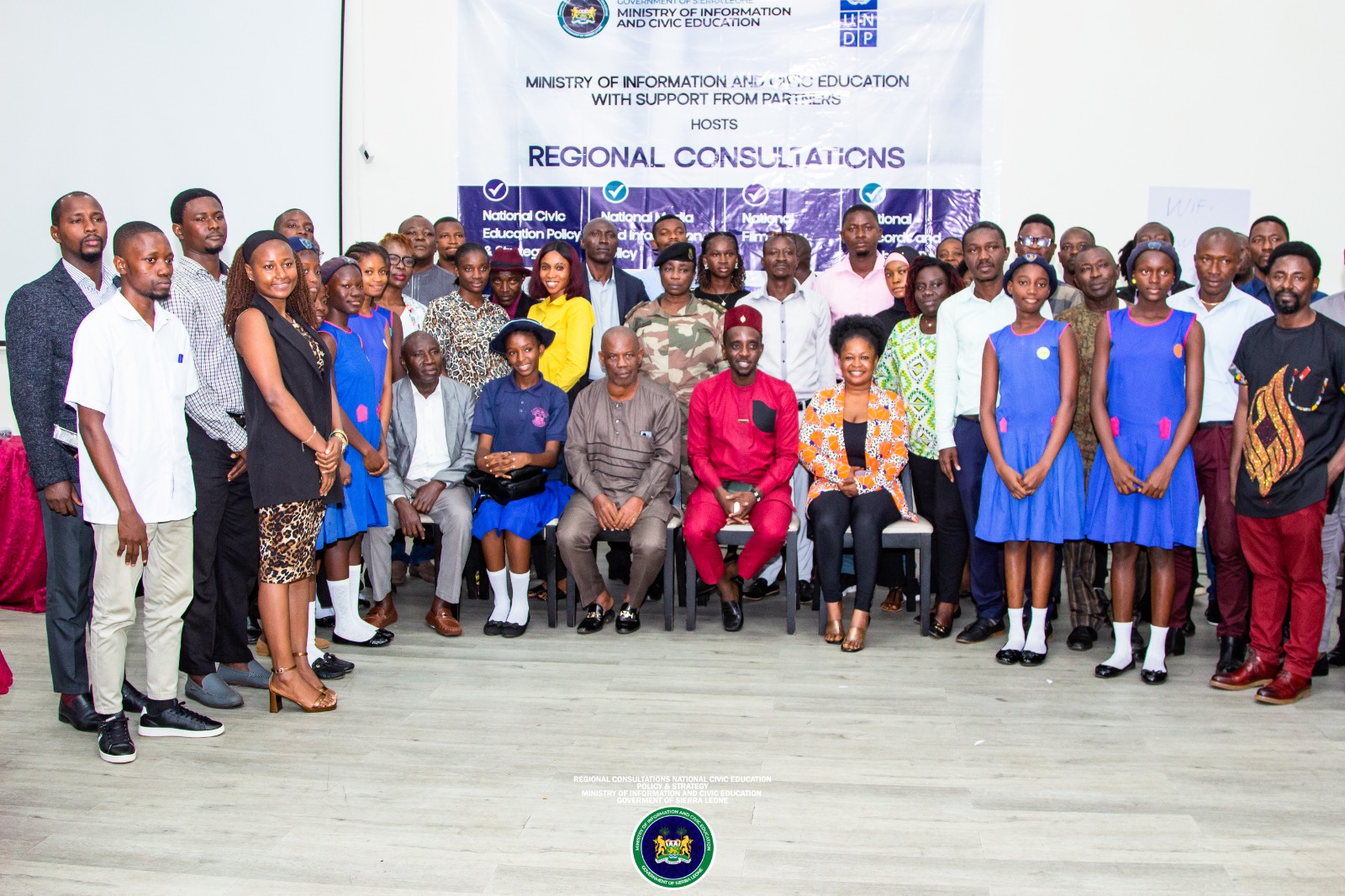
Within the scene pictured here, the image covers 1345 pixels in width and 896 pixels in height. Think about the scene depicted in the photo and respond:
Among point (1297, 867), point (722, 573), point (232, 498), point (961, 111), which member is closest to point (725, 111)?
point (961, 111)

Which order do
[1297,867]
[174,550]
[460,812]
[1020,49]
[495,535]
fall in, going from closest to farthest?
[1297,867] < [460,812] < [174,550] < [495,535] < [1020,49]

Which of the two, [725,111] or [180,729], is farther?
[725,111]

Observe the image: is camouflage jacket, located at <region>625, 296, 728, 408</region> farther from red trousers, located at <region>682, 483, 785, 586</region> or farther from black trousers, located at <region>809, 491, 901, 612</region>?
black trousers, located at <region>809, 491, 901, 612</region>

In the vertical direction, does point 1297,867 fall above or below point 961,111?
below

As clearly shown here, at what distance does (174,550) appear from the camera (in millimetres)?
3186

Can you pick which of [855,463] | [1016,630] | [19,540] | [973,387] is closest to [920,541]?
[855,463]

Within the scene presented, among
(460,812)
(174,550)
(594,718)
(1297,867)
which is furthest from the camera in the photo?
(594,718)

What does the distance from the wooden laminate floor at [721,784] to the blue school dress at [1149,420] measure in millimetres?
542

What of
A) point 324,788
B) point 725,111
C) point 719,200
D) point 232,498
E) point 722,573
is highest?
point 725,111

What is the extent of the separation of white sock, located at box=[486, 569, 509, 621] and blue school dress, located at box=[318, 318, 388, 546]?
0.53 meters

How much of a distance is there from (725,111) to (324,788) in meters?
4.52

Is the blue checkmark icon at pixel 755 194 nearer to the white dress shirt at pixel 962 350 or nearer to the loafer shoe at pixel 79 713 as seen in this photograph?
the white dress shirt at pixel 962 350

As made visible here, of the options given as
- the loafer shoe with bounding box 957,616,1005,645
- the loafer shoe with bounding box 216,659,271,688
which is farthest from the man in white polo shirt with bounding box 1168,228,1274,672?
the loafer shoe with bounding box 216,659,271,688

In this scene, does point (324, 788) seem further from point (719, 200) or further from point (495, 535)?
point (719, 200)
